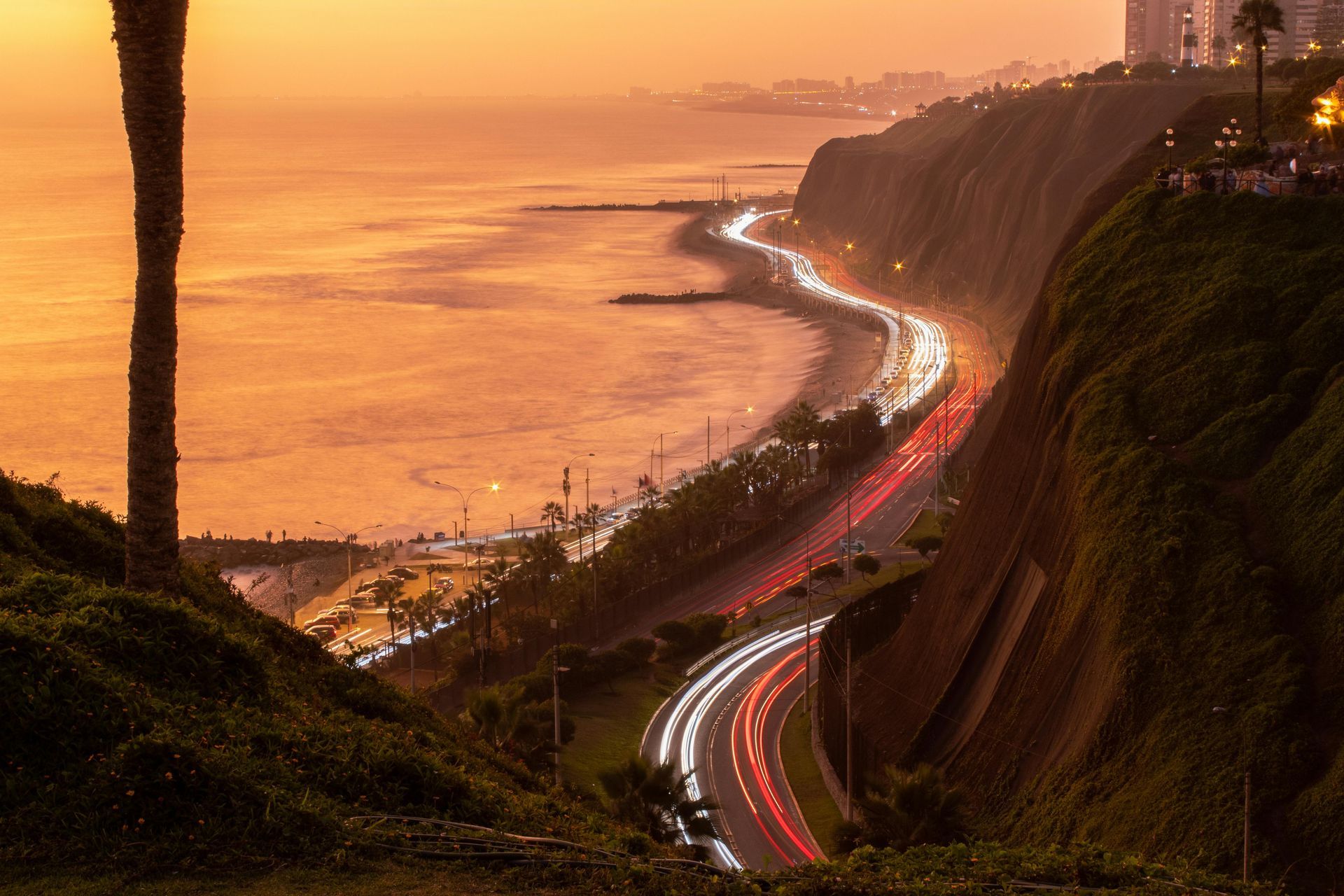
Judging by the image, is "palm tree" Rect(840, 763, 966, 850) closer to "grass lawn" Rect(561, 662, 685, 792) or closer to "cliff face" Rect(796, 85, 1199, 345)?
"grass lawn" Rect(561, 662, 685, 792)

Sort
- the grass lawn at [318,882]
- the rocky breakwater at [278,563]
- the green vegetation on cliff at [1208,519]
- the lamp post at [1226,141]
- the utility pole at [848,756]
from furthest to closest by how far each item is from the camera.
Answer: the rocky breakwater at [278,563] → the lamp post at [1226,141] → the utility pole at [848,756] → the green vegetation on cliff at [1208,519] → the grass lawn at [318,882]

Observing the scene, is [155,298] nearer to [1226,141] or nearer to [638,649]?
[638,649]

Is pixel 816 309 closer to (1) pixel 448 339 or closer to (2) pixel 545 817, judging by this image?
(1) pixel 448 339

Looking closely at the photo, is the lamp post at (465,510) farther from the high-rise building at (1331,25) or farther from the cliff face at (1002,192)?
the high-rise building at (1331,25)

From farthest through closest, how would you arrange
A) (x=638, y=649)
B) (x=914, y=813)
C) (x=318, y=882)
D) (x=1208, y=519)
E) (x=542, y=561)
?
(x=542, y=561)
(x=638, y=649)
(x=1208, y=519)
(x=914, y=813)
(x=318, y=882)

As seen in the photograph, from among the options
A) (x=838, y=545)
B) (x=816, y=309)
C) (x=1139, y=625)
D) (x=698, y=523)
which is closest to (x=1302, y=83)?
(x=838, y=545)

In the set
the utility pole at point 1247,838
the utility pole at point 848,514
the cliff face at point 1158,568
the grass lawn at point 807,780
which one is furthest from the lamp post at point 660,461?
the utility pole at point 1247,838

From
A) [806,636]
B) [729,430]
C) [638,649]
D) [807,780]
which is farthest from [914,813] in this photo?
[729,430]
